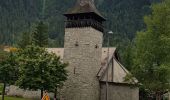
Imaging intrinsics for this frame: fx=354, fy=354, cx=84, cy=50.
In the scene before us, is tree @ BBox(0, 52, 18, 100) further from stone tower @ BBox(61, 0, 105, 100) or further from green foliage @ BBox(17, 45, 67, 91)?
stone tower @ BBox(61, 0, 105, 100)

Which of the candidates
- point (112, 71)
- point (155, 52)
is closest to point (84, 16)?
point (112, 71)

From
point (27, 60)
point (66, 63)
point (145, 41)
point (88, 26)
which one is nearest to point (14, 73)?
point (27, 60)

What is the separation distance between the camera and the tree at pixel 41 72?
4300 centimetres

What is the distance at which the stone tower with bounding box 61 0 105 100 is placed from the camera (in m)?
47.4

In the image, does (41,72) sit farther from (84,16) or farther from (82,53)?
(84,16)

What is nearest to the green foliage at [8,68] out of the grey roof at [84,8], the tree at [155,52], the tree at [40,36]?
the grey roof at [84,8]

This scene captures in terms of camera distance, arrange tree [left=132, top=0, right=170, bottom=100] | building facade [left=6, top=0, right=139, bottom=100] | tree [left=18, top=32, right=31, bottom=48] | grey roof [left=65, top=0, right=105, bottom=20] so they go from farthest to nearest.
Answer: tree [left=18, top=32, right=31, bottom=48] → grey roof [left=65, top=0, right=105, bottom=20] → building facade [left=6, top=0, right=139, bottom=100] → tree [left=132, top=0, right=170, bottom=100]

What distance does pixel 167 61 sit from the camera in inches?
1368

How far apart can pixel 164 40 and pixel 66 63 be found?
16145 mm

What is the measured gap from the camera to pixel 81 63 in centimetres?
4744

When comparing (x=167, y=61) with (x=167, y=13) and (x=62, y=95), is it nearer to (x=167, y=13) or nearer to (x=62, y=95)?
(x=167, y=13)

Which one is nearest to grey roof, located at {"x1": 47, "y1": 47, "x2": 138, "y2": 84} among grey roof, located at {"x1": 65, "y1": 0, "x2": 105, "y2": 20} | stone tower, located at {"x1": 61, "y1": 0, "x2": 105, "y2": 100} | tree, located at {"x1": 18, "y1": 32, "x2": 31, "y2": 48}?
stone tower, located at {"x1": 61, "y1": 0, "x2": 105, "y2": 100}

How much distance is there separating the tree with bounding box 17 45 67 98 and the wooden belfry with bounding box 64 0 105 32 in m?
6.41

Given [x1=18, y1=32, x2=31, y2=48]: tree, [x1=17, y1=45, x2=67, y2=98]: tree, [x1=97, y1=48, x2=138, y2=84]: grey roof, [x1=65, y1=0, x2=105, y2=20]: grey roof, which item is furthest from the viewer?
[x1=18, y1=32, x2=31, y2=48]: tree
